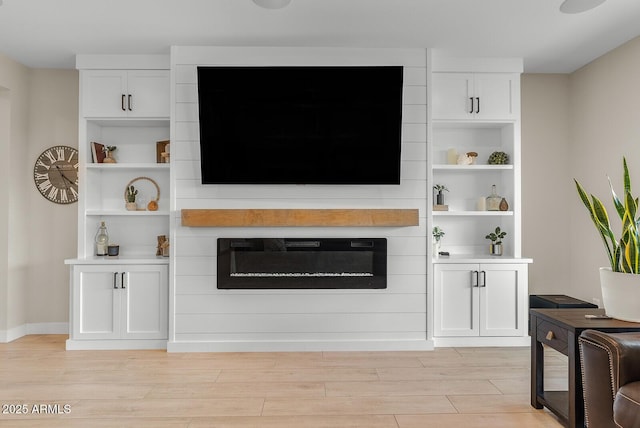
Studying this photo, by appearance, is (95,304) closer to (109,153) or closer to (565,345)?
(109,153)

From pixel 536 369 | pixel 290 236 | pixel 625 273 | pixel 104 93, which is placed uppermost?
pixel 104 93

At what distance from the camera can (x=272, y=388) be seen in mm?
3193

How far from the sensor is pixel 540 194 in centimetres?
477

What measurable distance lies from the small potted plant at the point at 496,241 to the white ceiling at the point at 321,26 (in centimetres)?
157

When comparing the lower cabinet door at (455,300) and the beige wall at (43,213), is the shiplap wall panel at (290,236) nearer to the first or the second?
the lower cabinet door at (455,300)

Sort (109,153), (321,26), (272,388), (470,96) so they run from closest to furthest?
(272,388), (321,26), (470,96), (109,153)

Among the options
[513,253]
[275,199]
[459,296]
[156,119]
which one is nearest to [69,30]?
[156,119]

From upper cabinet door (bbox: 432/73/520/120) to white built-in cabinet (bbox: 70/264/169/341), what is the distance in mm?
2804

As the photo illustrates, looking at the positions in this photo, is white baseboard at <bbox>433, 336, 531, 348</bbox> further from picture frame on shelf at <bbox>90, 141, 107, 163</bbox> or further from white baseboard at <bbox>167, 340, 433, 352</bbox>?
picture frame on shelf at <bbox>90, 141, 107, 163</bbox>

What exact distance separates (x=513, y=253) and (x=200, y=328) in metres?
2.79

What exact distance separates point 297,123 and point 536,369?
2.45 m

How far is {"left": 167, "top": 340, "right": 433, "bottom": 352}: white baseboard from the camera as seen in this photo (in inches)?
158

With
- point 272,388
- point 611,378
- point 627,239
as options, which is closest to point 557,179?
point 627,239

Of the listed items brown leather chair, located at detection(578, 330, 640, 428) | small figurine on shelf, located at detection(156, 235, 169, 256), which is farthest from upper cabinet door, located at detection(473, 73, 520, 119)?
small figurine on shelf, located at detection(156, 235, 169, 256)
